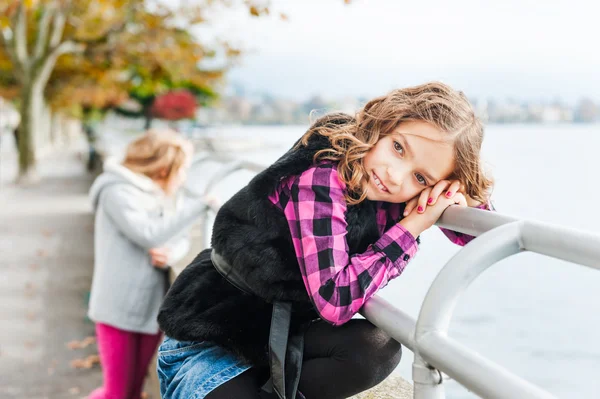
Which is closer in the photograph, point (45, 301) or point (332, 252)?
point (332, 252)

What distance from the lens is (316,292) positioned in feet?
5.08

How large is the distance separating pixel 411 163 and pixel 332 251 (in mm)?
307

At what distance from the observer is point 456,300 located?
3.95ft

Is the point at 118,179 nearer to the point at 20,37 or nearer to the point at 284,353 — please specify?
the point at 284,353

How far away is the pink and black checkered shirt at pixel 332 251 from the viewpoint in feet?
5.04

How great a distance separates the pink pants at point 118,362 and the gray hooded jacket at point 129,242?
2.6 inches

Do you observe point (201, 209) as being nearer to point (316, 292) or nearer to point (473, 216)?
point (316, 292)

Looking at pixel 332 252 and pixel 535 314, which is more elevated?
pixel 332 252

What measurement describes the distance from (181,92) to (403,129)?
6345 cm

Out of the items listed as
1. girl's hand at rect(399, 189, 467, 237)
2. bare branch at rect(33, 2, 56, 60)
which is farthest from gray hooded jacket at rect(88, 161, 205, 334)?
bare branch at rect(33, 2, 56, 60)

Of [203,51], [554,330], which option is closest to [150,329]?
[554,330]

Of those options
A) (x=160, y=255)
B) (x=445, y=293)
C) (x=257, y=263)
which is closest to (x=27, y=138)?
(x=160, y=255)

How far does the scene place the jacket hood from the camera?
340 centimetres

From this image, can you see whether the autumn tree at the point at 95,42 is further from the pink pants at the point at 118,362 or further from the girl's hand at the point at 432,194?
the girl's hand at the point at 432,194
